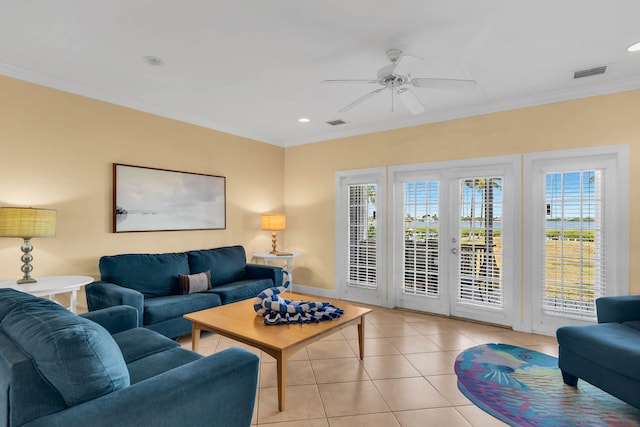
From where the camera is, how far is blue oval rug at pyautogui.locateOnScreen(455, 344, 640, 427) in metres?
2.10

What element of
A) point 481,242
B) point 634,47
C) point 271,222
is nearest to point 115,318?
point 271,222

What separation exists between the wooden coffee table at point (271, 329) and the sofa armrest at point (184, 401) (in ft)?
1.65

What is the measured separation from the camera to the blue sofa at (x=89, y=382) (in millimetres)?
1179

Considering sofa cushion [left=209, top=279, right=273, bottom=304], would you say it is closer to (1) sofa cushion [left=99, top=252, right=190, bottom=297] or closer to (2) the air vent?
(1) sofa cushion [left=99, top=252, right=190, bottom=297]

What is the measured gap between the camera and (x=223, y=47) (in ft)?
8.58

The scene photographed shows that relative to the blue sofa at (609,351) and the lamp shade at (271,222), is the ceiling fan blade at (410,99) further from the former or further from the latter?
the lamp shade at (271,222)

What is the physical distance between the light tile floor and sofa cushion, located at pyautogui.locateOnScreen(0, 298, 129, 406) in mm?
1111

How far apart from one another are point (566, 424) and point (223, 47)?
3495 mm

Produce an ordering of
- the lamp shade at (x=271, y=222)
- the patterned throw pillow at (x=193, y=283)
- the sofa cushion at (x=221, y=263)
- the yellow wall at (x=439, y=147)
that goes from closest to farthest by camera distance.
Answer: the yellow wall at (x=439, y=147) → the patterned throw pillow at (x=193, y=283) → the sofa cushion at (x=221, y=263) → the lamp shade at (x=271, y=222)

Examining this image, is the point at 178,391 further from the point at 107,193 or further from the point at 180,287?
the point at 107,193

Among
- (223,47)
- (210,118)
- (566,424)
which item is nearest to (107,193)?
(210,118)

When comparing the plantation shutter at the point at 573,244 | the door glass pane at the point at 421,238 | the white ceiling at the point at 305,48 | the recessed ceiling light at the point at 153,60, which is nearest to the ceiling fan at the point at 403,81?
the white ceiling at the point at 305,48

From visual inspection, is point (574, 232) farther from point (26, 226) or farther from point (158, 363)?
point (26, 226)

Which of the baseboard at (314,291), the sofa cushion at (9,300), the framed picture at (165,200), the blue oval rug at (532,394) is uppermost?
the framed picture at (165,200)
